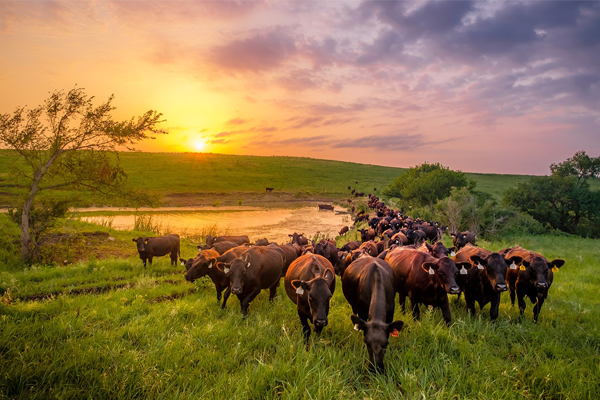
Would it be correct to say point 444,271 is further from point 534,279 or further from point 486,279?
point 534,279

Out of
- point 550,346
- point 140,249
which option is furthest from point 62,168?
point 550,346

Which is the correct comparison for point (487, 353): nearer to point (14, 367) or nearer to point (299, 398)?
point (299, 398)

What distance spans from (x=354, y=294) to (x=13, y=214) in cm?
1725

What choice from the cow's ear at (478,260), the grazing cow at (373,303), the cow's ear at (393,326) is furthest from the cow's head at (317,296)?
the cow's ear at (478,260)

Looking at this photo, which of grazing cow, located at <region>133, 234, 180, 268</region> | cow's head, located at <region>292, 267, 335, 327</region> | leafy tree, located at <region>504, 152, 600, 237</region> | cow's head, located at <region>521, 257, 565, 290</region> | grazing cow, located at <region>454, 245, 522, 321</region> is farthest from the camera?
leafy tree, located at <region>504, 152, 600, 237</region>

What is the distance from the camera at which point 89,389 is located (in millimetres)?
4277

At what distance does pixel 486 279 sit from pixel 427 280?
64.1 inches

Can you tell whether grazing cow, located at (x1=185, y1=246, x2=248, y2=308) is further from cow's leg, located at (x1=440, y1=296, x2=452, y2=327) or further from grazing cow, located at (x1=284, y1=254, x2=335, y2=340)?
cow's leg, located at (x1=440, y1=296, x2=452, y2=327)

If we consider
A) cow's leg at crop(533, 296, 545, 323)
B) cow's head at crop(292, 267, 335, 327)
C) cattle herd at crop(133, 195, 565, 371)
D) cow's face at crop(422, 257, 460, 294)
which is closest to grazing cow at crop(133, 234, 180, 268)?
cattle herd at crop(133, 195, 565, 371)

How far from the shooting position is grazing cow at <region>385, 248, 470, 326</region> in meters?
6.96

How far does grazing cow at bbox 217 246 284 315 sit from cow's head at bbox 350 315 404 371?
11.3ft

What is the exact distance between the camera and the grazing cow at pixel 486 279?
739 cm

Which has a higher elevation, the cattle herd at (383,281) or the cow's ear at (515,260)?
the cow's ear at (515,260)

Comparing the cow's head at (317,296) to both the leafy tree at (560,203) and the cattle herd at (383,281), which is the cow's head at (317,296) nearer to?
the cattle herd at (383,281)
